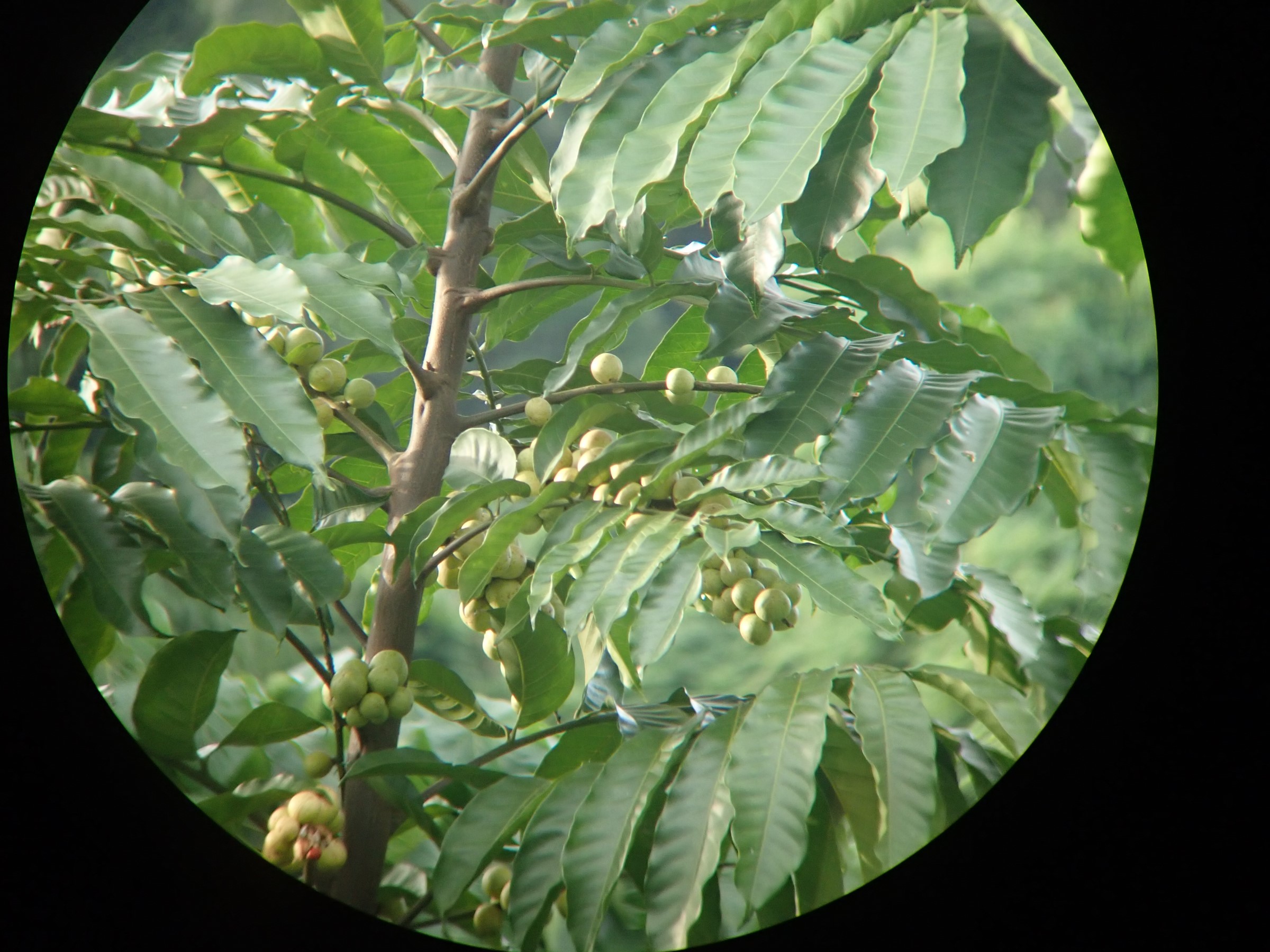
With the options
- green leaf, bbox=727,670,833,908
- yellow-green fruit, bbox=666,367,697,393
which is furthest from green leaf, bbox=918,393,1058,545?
yellow-green fruit, bbox=666,367,697,393

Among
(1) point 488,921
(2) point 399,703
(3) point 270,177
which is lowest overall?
(1) point 488,921

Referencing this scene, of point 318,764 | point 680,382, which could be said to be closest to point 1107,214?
point 680,382

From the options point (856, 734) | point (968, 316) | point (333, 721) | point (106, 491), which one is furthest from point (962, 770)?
point (106, 491)

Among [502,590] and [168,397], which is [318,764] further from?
[168,397]

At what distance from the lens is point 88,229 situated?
634 millimetres

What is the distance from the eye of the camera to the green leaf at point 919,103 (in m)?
0.50

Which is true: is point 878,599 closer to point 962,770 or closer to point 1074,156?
point 962,770

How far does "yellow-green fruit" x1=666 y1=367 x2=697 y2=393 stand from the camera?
77 centimetres

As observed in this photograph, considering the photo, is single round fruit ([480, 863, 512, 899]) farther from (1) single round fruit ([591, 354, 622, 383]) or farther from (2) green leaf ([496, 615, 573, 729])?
(1) single round fruit ([591, 354, 622, 383])

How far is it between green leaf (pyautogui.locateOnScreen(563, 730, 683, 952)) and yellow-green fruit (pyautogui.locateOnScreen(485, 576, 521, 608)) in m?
0.17

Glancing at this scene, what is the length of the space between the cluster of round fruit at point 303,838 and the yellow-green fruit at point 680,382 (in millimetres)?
393

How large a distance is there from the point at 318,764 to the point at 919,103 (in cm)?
59

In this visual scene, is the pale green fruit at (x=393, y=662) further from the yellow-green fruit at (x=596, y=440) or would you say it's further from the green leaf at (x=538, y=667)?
the yellow-green fruit at (x=596, y=440)

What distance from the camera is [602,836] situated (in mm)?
578
